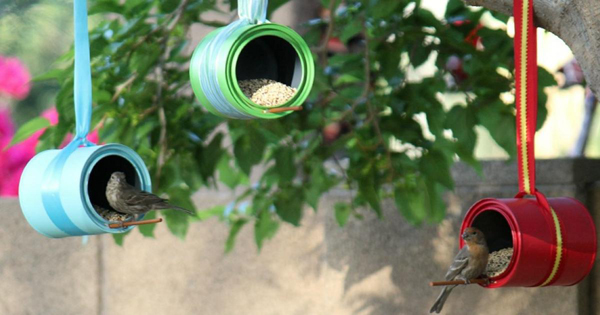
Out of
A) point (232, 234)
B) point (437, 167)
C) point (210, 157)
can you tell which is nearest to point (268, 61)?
point (210, 157)

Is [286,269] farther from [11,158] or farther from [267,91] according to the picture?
[267,91]

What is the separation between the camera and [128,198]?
1.64 metres

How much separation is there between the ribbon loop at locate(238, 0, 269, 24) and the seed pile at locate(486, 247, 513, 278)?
68cm

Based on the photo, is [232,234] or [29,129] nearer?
[29,129]

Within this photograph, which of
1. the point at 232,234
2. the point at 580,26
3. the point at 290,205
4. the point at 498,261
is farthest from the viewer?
the point at 232,234

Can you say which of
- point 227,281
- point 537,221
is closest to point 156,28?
point 537,221

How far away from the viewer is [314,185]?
2.38m

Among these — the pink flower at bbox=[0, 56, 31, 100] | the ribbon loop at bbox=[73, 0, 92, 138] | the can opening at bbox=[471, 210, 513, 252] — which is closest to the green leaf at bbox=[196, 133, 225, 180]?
the ribbon loop at bbox=[73, 0, 92, 138]

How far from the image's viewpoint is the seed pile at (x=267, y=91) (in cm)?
173

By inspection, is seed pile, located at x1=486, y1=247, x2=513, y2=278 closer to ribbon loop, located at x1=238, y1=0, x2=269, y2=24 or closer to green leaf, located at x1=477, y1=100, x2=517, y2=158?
green leaf, located at x1=477, y1=100, x2=517, y2=158

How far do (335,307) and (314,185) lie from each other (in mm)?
977

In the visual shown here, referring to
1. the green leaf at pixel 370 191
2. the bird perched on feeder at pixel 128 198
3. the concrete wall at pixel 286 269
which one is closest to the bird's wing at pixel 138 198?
the bird perched on feeder at pixel 128 198

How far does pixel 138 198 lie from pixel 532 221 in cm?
75

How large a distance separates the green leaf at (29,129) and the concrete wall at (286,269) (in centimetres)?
135
